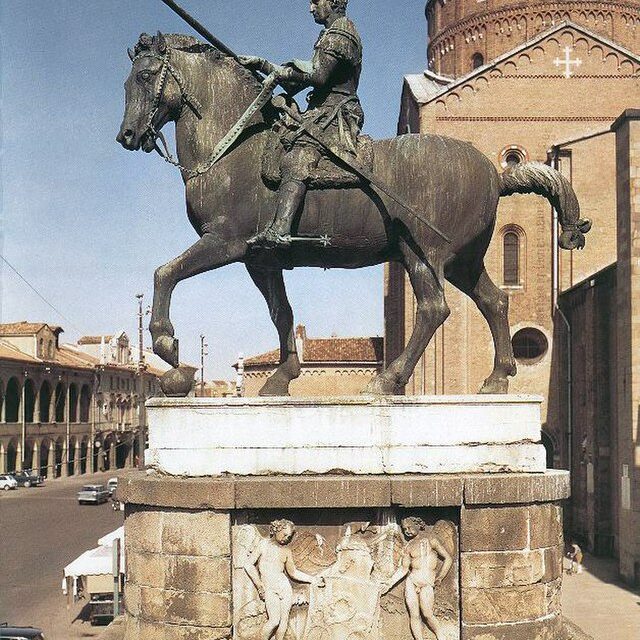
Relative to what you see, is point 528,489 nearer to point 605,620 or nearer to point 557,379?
point 605,620

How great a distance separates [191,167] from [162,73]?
0.79 metres

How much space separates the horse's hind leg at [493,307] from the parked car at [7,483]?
5192 cm

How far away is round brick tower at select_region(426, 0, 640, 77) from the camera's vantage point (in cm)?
4497

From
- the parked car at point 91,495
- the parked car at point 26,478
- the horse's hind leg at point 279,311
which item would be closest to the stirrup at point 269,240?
the horse's hind leg at point 279,311

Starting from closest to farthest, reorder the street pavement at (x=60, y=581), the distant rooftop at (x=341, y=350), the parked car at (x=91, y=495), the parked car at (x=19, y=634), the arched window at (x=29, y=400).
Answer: the parked car at (x=19, y=634) → the street pavement at (x=60, y=581) → the parked car at (x=91, y=495) → the distant rooftop at (x=341, y=350) → the arched window at (x=29, y=400)

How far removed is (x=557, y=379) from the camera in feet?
118

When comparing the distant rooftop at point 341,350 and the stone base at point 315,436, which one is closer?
the stone base at point 315,436

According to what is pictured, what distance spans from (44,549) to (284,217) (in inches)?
1109

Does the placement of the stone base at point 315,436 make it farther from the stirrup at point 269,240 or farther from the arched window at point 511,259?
the arched window at point 511,259

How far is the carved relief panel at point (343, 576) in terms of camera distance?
22.2ft

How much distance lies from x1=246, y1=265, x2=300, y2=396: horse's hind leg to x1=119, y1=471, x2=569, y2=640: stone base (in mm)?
1603

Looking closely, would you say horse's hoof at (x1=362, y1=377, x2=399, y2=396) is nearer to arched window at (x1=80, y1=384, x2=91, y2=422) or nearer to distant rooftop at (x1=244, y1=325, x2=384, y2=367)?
distant rooftop at (x1=244, y1=325, x2=384, y2=367)


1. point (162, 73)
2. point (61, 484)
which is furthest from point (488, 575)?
point (61, 484)

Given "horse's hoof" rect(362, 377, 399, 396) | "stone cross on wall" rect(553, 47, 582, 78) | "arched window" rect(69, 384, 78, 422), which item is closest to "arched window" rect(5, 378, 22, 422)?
"arched window" rect(69, 384, 78, 422)
